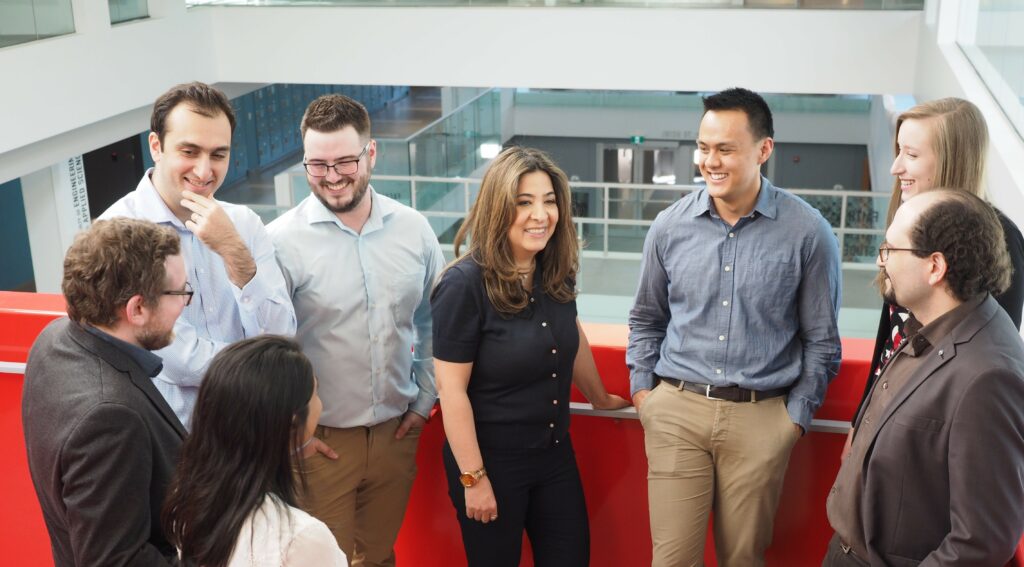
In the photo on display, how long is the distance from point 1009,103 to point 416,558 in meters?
3.87

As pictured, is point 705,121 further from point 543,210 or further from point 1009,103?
point 1009,103

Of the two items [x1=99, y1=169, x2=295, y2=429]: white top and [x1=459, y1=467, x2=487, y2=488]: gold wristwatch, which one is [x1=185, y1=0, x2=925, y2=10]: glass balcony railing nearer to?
[x1=99, y1=169, x2=295, y2=429]: white top

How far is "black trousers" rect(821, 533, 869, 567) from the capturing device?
2221 millimetres

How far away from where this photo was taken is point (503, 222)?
257 centimetres

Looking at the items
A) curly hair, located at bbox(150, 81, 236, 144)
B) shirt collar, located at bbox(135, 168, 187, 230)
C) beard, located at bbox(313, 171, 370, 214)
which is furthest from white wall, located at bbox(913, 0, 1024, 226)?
shirt collar, located at bbox(135, 168, 187, 230)

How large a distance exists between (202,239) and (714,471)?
149 cm

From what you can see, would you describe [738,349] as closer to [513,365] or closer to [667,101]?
[513,365]

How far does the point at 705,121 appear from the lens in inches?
107

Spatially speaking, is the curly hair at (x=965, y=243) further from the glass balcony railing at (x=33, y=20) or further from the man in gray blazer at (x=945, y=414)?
the glass balcony railing at (x=33, y=20)

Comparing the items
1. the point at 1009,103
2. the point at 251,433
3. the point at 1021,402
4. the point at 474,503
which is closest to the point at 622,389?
the point at 474,503

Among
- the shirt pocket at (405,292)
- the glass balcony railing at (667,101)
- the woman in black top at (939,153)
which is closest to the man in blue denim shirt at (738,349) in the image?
the woman in black top at (939,153)

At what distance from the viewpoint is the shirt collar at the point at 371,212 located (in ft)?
9.14

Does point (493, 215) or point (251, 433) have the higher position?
point (493, 215)

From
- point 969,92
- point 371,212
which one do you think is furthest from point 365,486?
point 969,92
